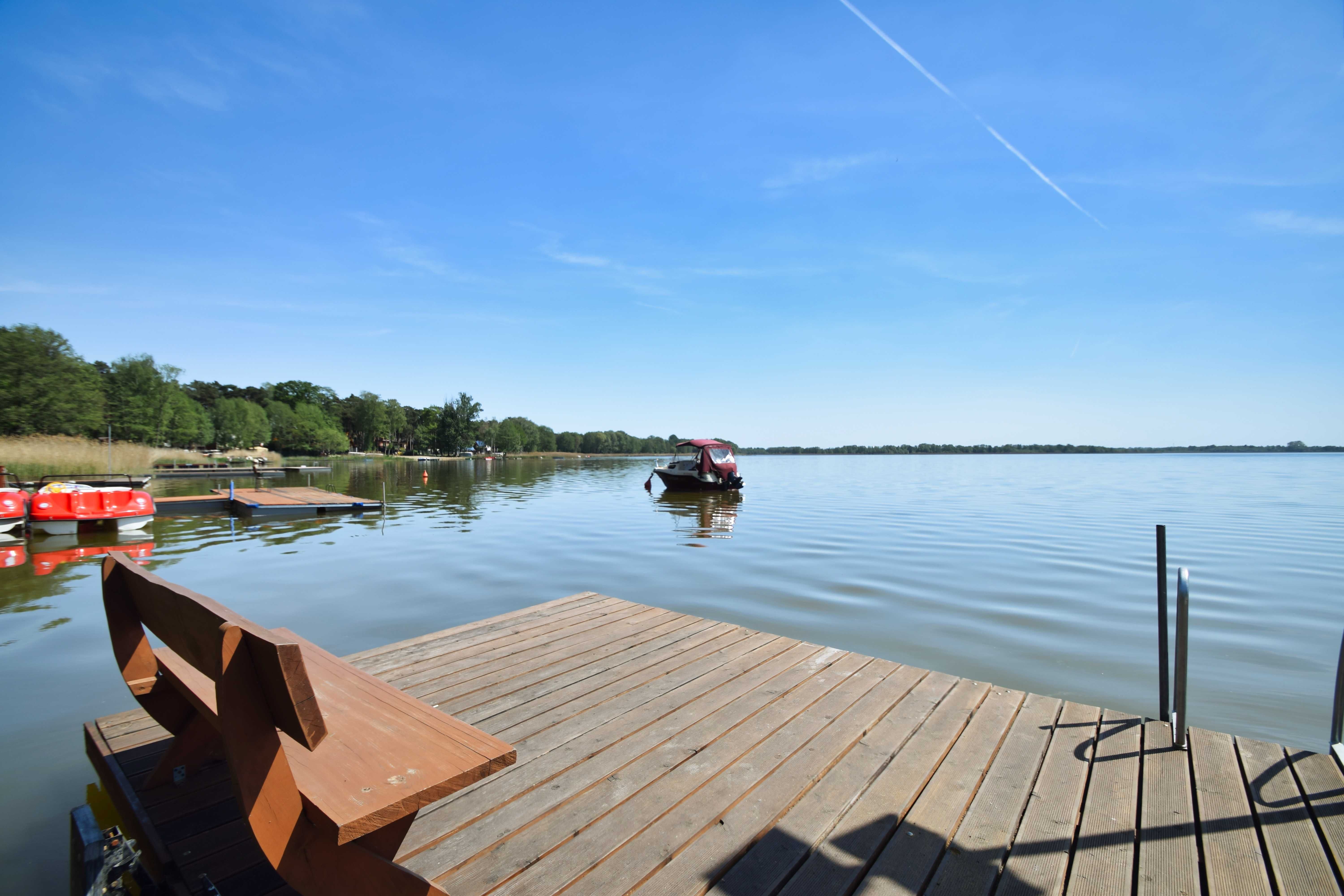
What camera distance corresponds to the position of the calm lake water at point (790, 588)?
16.2ft

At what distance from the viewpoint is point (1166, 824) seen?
7.64ft

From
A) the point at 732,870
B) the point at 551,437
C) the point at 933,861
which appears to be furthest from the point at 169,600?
the point at 551,437

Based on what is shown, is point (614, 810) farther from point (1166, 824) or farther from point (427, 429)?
point (427, 429)

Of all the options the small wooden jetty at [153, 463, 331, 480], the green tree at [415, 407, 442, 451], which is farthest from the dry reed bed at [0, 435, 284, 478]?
the green tree at [415, 407, 442, 451]

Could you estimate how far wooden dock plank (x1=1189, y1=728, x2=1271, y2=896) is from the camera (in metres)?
2.01

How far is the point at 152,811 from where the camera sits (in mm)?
2461

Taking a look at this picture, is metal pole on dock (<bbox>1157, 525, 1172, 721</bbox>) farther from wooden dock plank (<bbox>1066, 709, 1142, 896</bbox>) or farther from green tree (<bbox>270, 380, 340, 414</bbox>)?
green tree (<bbox>270, 380, 340, 414</bbox>)

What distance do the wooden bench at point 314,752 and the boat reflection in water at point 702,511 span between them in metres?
12.1

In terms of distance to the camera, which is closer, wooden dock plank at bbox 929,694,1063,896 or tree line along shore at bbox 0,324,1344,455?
wooden dock plank at bbox 929,694,1063,896

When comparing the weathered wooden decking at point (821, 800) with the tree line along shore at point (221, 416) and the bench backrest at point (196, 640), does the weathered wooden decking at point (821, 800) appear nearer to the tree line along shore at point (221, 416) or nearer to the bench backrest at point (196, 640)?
the bench backrest at point (196, 640)

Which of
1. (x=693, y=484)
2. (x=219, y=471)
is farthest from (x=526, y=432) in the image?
(x=693, y=484)

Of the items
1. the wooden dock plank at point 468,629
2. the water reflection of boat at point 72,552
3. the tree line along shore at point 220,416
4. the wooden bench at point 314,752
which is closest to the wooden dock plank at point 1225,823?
the wooden bench at point 314,752

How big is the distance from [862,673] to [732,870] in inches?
83.6

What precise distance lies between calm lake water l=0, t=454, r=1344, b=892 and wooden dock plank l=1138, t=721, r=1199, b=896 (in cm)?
239
